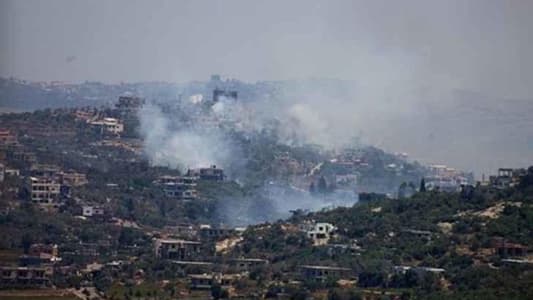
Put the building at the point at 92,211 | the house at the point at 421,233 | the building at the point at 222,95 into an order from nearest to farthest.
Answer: the house at the point at 421,233
the building at the point at 92,211
the building at the point at 222,95

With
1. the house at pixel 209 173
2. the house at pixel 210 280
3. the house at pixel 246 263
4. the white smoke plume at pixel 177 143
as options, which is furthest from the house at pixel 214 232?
the white smoke plume at pixel 177 143

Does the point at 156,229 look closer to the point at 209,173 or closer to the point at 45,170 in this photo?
the point at 45,170

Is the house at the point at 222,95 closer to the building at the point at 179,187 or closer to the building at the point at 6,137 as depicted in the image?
the building at the point at 179,187

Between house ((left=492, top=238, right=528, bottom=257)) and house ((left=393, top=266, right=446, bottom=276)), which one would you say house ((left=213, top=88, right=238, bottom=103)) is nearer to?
house ((left=492, top=238, right=528, bottom=257))

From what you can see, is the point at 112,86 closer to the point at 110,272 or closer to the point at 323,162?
the point at 323,162

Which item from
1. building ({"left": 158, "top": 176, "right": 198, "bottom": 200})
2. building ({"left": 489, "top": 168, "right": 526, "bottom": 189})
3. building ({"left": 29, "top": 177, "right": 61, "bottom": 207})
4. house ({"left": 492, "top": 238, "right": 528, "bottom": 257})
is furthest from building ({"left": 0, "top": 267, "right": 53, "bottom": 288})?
building ({"left": 158, "top": 176, "right": 198, "bottom": 200})

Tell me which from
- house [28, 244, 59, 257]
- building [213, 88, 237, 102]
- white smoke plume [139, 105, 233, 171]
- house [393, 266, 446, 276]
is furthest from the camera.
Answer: building [213, 88, 237, 102]
